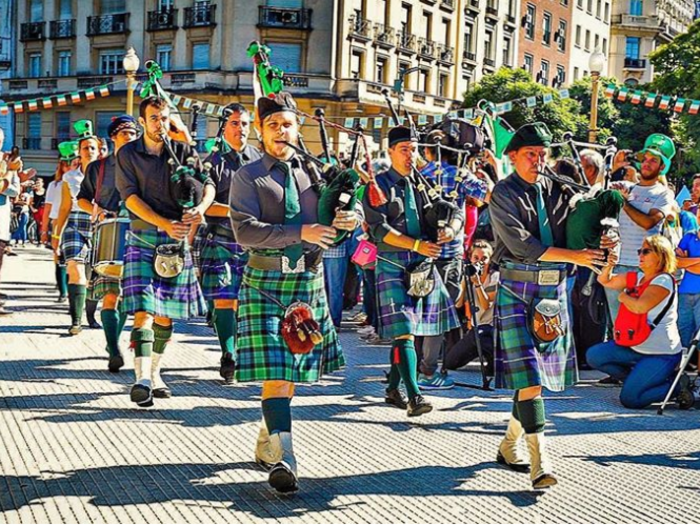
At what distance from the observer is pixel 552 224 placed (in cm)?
512

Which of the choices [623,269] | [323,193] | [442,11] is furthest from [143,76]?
[323,193]

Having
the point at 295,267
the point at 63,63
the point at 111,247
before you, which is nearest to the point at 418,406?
the point at 295,267

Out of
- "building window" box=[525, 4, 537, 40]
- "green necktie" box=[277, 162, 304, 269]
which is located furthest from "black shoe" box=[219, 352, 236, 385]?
"building window" box=[525, 4, 537, 40]

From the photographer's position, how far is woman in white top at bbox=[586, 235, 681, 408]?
718 cm

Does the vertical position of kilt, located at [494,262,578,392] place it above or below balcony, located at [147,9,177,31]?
below

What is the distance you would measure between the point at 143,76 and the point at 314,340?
121ft

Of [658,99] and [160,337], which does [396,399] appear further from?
[658,99]

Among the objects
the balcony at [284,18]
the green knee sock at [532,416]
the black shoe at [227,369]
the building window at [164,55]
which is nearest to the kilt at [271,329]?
the green knee sock at [532,416]

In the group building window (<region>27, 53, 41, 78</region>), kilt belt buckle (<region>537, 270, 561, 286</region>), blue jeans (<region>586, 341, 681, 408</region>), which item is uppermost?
building window (<region>27, 53, 41, 78</region>)

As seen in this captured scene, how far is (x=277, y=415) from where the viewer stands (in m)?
4.84

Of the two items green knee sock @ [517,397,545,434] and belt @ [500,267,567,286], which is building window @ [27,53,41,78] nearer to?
belt @ [500,267,567,286]

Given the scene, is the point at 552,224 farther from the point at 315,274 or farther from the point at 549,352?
the point at 315,274

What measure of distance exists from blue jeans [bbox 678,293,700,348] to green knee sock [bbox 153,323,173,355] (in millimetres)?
4217

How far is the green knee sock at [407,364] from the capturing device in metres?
6.36
